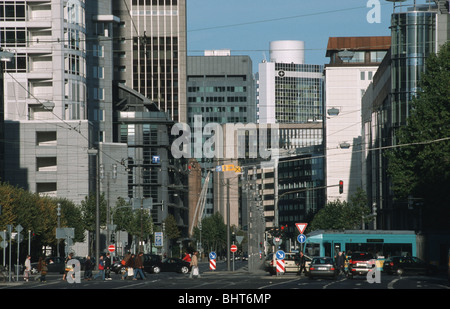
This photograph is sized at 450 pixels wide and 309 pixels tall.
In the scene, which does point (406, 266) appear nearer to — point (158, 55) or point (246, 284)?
point (246, 284)

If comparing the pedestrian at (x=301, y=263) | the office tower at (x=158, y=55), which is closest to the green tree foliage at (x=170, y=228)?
the office tower at (x=158, y=55)

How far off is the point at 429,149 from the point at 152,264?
25750mm

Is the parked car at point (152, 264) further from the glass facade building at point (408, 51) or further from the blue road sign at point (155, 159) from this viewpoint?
the blue road sign at point (155, 159)

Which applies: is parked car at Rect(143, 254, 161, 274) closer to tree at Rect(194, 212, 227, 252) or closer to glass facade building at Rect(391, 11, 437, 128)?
glass facade building at Rect(391, 11, 437, 128)

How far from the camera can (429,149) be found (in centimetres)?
5728

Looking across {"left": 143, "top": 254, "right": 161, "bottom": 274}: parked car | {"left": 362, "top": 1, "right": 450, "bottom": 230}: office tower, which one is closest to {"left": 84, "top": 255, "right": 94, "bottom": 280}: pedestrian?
{"left": 143, "top": 254, "right": 161, "bottom": 274}: parked car

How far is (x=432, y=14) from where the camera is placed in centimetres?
10425

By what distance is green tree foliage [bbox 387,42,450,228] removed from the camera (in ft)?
Result: 188

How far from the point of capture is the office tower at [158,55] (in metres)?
181

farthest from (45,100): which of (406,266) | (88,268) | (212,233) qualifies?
(212,233)

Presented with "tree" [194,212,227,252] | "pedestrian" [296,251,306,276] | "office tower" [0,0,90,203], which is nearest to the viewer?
"pedestrian" [296,251,306,276]

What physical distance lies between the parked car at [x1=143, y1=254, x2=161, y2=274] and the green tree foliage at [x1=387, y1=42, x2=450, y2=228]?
21.7 meters

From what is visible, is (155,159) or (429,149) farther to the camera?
(155,159)
